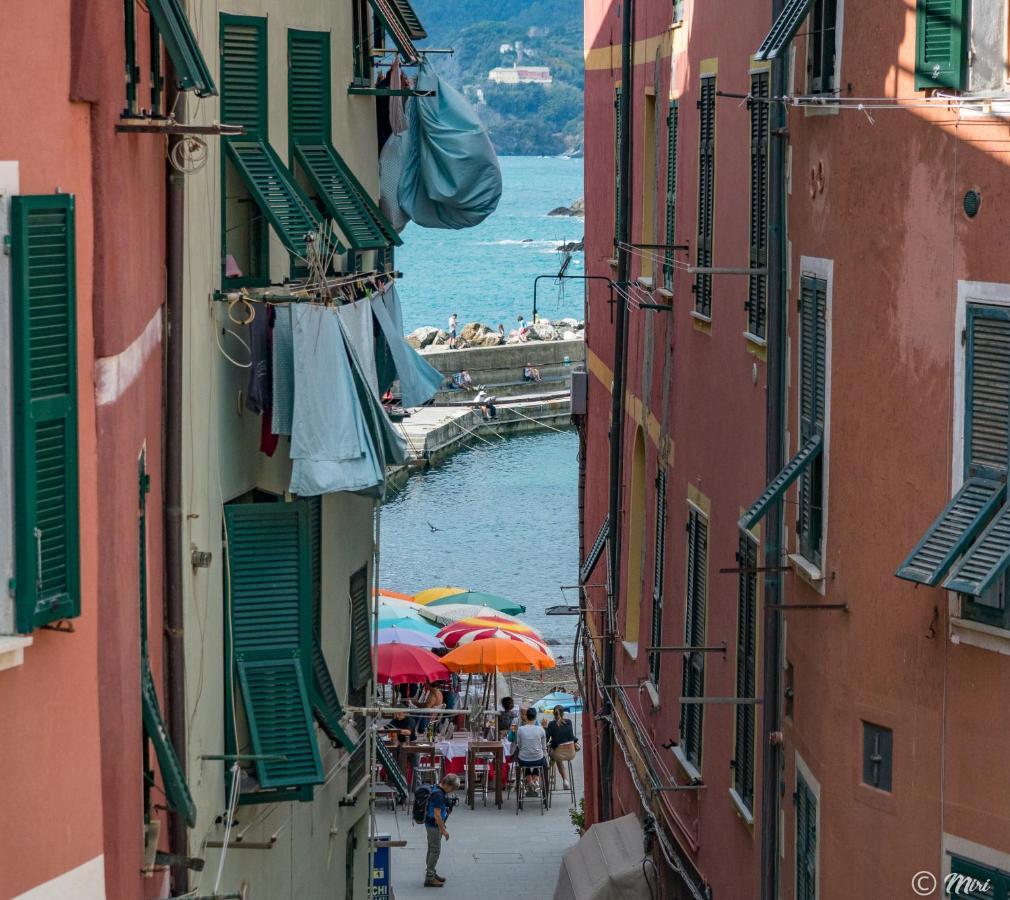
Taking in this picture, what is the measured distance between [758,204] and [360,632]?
21.5 feet

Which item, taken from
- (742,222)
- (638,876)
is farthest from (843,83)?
(638,876)

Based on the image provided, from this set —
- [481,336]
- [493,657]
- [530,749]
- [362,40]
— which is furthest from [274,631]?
[481,336]

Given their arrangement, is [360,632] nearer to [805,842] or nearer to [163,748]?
[805,842]

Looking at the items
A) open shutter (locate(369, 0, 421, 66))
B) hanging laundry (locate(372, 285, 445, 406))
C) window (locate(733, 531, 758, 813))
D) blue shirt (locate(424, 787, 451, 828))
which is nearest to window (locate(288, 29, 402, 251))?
hanging laundry (locate(372, 285, 445, 406))

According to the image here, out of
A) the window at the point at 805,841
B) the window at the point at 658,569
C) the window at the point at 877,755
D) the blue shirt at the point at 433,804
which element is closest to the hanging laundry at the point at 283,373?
the window at the point at 805,841

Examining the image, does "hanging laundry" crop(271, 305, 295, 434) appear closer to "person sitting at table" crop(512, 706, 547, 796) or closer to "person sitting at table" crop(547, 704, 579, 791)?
"person sitting at table" crop(512, 706, 547, 796)

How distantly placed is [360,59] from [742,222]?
14.0ft

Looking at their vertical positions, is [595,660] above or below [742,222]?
below

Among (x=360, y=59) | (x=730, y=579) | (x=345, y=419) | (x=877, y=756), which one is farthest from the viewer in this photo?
(x=360, y=59)

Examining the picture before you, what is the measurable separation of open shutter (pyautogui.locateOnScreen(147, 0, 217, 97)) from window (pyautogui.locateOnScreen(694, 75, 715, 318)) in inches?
289

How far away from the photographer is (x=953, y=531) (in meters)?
10.8

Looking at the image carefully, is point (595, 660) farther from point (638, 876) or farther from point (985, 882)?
point (985, 882)

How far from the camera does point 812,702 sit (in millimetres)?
12930

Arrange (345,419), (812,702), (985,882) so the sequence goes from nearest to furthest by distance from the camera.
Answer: (985,882) < (812,702) < (345,419)
